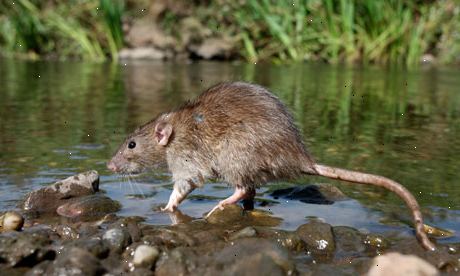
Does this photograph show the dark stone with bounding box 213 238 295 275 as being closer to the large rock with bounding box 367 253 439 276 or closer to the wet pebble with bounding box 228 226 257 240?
the wet pebble with bounding box 228 226 257 240

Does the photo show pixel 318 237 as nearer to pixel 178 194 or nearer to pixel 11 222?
pixel 178 194

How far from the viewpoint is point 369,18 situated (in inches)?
670

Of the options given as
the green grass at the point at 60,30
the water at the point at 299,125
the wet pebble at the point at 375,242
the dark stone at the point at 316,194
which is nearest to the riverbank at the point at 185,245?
the wet pebble at the point at 375,242

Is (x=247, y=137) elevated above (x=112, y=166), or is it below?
above

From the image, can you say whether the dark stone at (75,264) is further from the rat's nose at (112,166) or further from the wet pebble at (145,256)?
the rat's nose at (112,166)

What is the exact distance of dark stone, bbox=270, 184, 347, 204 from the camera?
5.20 meters

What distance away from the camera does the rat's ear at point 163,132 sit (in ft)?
17.5

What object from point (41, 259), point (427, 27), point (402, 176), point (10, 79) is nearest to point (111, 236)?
point (41, 259)

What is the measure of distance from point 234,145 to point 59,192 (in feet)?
4.01

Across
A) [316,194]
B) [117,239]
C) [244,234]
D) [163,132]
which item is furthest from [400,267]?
[163,132]

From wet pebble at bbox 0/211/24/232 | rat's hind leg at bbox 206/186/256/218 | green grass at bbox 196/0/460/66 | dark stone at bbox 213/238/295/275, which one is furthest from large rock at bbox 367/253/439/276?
green grass at bbox 196/0/460/66

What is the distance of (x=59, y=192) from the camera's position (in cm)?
497

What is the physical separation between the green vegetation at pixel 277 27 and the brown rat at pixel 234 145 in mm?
12108

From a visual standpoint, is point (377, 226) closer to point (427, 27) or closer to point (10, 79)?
point (10, 79)
